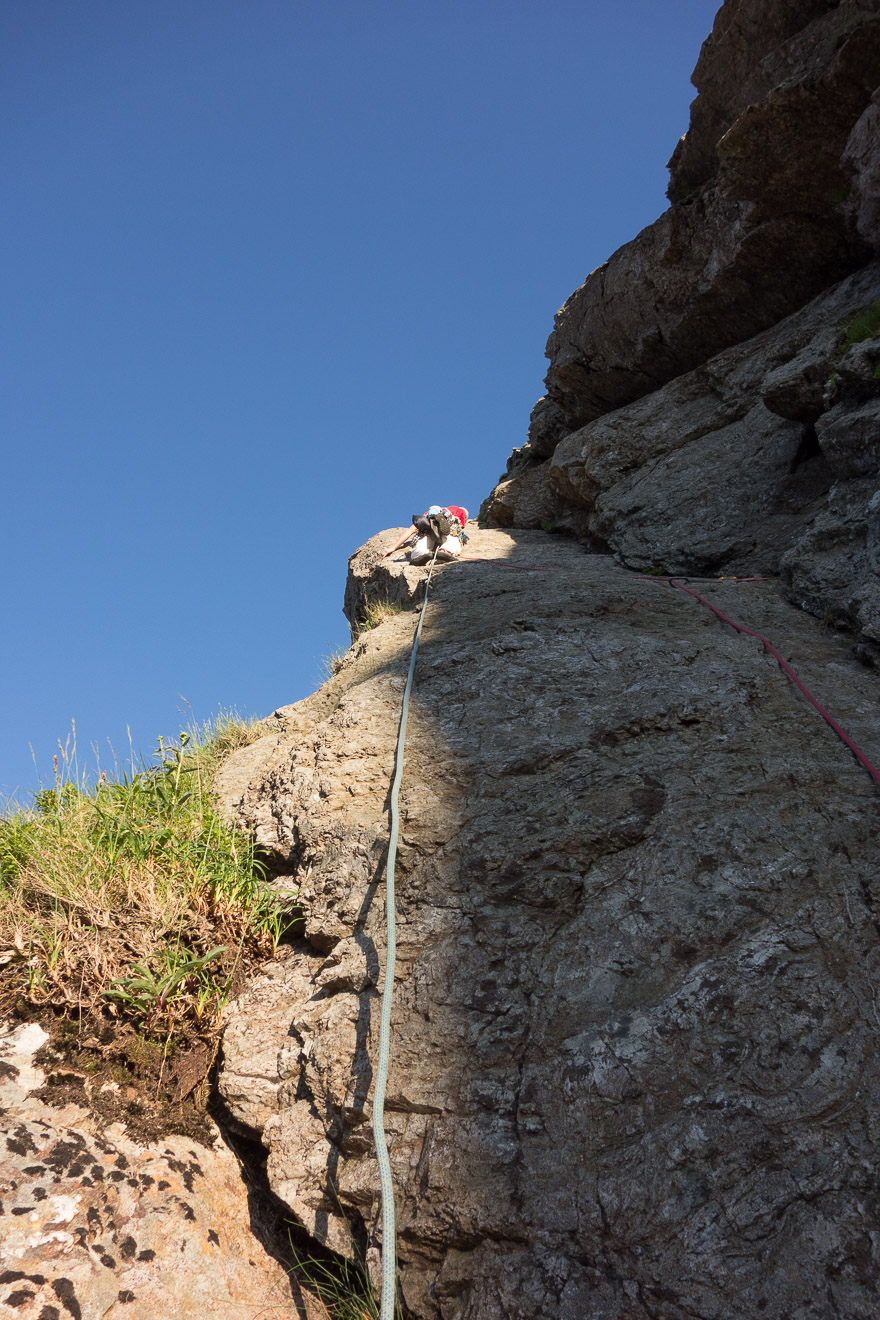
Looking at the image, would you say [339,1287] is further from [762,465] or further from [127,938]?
[762,465]

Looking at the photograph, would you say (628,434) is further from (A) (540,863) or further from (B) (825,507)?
(A) (540,863)

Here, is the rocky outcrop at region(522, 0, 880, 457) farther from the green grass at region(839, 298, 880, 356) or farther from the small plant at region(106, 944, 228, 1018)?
the small plant at region(106, 944, 228, 1018)

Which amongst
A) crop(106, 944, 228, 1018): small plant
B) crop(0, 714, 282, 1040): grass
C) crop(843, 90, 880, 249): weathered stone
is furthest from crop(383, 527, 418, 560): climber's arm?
crop(106, 944, 228, 1018): small plant

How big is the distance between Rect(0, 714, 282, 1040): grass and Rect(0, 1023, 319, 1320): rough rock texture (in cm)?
36

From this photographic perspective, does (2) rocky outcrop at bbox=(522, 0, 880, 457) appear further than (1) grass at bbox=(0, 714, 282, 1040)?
Yes

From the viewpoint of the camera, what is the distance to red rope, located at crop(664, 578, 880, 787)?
10.6ft

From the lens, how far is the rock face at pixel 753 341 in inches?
219

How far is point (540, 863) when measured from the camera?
312 cm

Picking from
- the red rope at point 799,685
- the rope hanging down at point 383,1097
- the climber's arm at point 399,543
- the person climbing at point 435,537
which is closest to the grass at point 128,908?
the rope hanging down at point 383,1097

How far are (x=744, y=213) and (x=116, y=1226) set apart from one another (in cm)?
878

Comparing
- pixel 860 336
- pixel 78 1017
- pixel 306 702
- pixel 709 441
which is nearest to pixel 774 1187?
pixel 78 1017

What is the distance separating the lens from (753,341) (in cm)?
794

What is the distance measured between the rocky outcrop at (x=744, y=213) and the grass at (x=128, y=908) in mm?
6647

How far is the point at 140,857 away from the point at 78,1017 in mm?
670
